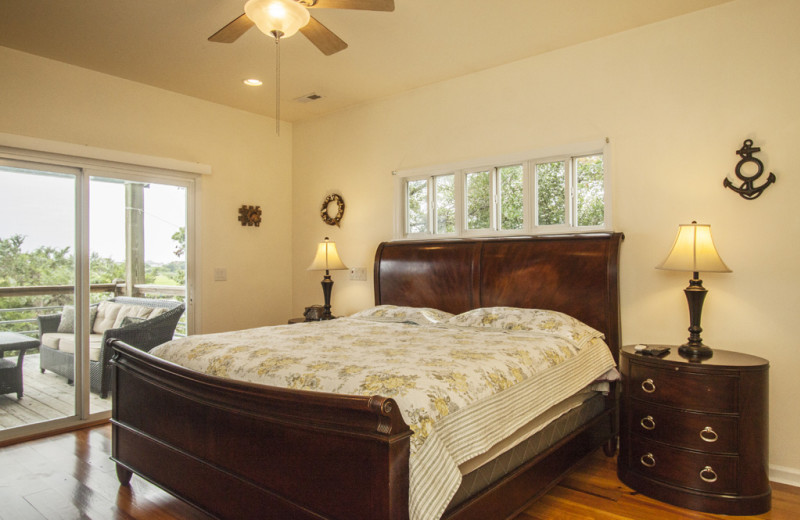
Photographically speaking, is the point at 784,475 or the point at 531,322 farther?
the point at 531,322

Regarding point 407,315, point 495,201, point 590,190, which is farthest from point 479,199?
point 407,315

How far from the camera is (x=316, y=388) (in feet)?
6.11

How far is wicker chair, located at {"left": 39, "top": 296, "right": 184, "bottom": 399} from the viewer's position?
3691 millimetres

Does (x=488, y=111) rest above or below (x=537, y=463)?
above

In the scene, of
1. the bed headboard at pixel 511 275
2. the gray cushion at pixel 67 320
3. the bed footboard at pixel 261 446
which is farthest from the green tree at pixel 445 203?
the gray cushion at pixel 67 320

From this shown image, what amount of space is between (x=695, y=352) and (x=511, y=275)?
4.05ft

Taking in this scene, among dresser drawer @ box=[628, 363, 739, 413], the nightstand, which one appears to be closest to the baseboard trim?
the nightstand

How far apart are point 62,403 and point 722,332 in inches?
177

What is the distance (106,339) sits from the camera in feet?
12.5

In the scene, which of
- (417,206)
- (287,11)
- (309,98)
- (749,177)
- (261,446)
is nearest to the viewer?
(261,446)

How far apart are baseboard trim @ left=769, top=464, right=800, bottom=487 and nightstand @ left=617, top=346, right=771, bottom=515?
Result: 0.42 m

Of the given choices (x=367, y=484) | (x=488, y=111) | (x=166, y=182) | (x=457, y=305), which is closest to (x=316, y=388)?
(x=367, y=484)

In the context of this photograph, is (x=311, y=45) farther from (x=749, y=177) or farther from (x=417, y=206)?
(x=749, y=177)

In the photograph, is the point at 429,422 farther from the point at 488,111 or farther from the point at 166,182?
the point at 166,182
